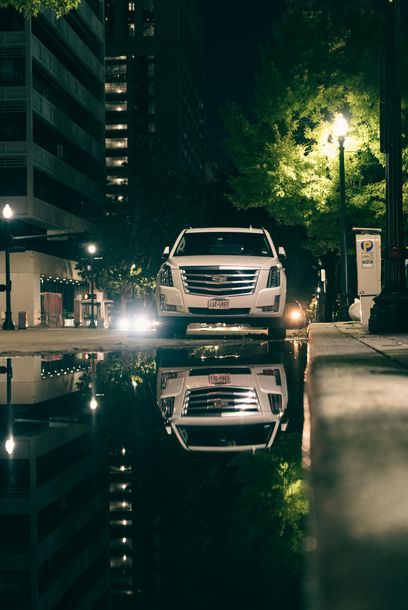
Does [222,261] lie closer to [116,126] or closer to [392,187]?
[392,187]

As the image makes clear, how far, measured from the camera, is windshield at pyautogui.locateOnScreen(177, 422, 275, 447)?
5367 millimetres

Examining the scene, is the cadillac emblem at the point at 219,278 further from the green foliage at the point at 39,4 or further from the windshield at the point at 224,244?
the green foliage at the point at 39,4

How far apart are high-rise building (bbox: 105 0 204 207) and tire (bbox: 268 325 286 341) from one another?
468ft

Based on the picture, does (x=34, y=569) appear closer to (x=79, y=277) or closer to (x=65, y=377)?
(x=65, y=377)

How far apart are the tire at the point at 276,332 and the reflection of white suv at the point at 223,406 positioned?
6666mm

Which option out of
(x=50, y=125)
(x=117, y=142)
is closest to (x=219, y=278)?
(x=50, y=125)

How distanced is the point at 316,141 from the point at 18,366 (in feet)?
78.3

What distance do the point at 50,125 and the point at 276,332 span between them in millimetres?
48147

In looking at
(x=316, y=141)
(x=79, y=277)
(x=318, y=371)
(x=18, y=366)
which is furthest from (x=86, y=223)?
(x=318, y=371)

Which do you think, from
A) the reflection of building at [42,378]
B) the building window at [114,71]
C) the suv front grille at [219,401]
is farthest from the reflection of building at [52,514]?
the building window at [114,71]

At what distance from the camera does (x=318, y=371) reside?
8.12m

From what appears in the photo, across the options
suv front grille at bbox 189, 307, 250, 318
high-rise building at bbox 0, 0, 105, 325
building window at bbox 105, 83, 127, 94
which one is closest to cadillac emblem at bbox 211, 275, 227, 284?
suv front grille at bbox 189, 307, 250, 318

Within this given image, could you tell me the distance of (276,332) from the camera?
1762 centimetres

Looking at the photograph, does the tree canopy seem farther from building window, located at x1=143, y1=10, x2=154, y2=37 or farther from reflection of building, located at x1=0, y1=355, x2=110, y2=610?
building window, located at x1=143, y1=10, x2=154, y2=37
